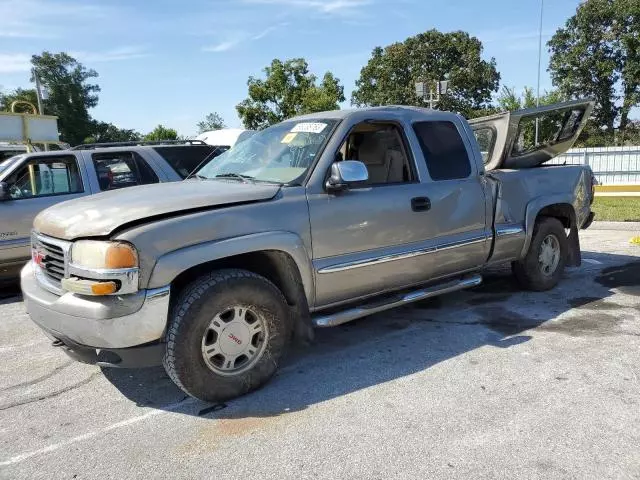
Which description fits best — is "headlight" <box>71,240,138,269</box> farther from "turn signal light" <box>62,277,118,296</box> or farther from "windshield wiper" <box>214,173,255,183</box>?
"windshield wiper" <box>214,173,255,183</box>

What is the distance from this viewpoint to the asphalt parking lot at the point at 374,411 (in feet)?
9.03

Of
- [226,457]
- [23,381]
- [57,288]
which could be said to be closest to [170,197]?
[57,288]

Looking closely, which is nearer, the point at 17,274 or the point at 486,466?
the point at 486,466

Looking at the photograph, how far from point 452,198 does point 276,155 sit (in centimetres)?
162

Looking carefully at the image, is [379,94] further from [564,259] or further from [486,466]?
[486,466]

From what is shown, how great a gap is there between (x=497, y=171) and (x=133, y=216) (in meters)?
3.76

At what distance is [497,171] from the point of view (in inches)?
214

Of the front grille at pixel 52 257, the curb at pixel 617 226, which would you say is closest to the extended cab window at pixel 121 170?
the front grille at pixel 52 257

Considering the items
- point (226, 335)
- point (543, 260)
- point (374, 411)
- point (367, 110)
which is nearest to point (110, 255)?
point (226, 335)

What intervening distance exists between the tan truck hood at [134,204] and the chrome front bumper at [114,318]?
40cm

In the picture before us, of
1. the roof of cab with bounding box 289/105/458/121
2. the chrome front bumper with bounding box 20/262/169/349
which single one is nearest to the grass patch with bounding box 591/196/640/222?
the roof of cab with bounding box 289/105/458/121

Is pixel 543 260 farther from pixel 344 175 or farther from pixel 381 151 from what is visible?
pixel 344 175

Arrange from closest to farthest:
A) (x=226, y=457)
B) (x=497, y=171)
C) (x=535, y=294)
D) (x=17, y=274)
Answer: (x=226, y=457) → (x=497, y=171) → (x=535, y=294) → (x=17, y=274)

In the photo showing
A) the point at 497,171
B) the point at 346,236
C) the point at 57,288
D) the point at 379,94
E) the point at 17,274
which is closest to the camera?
the point at 57,288
